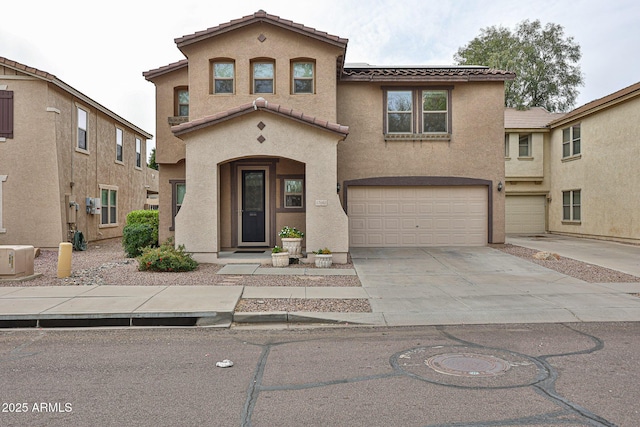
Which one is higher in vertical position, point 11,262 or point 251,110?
point 251,110

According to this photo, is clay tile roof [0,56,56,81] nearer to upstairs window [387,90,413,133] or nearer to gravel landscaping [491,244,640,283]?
upstairs window [387,90,413,133]

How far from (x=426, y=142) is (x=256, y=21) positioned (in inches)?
279

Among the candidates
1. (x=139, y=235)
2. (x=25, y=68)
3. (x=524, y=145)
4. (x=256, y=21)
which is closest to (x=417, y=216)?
(x=256, y=21)

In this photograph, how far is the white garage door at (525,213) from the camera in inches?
967

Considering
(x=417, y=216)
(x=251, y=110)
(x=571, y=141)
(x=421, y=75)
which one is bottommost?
(x=417, y=216)

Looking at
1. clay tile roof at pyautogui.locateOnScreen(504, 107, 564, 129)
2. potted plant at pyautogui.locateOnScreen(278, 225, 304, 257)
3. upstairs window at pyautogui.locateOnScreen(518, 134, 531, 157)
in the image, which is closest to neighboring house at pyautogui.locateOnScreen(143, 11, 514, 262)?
potted plant at pyautogui.locateOnScreen(278, 225, 304, 257)

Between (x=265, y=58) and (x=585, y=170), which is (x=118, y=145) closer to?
(x=265, y=58)

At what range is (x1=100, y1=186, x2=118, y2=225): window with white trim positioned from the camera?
21172 millimetres

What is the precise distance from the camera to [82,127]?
61.9 feet

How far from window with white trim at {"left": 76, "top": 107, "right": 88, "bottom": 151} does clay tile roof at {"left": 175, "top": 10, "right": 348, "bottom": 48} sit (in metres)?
6.65

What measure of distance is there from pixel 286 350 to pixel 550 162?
889 inches

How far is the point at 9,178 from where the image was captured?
1627 centimetres

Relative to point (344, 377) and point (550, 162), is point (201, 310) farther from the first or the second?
point (550, 162)

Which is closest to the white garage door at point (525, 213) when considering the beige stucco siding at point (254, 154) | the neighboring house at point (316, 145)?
the neighboring house at point (316, 145)
